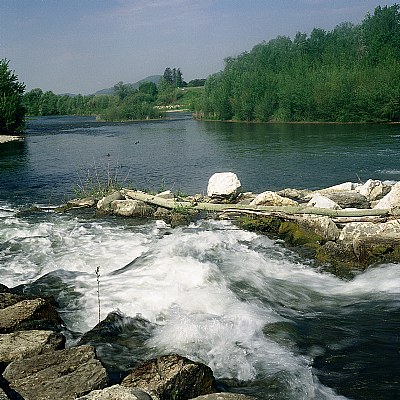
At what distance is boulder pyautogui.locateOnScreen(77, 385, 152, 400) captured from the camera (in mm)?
4566

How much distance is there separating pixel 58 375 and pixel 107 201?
1171 cm

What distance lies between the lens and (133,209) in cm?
1576

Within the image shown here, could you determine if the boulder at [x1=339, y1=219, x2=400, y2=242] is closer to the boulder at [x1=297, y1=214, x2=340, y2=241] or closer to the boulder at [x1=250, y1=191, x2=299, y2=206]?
the boulder at [x1=297, y1=214, x2=340, y2=241]

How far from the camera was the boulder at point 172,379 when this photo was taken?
5043 mm

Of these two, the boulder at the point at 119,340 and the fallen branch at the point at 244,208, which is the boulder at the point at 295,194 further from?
the boulder at the point at 119,340

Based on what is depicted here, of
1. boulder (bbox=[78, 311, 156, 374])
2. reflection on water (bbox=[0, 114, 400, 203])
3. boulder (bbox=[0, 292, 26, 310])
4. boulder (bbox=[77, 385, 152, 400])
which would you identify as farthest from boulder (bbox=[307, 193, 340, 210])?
boulder (bbox=[77, 385, 152, 400])

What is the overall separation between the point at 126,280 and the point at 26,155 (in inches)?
1190

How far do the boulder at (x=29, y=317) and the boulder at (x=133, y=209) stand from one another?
8.34 meters

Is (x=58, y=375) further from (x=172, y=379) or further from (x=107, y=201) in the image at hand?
(x=107, y=201)

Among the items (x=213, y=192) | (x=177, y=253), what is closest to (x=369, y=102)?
(x=213, y=192)

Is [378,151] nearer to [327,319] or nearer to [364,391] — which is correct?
[327,319]

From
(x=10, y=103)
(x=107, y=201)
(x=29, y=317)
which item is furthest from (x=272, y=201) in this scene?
(x=10, y=103)

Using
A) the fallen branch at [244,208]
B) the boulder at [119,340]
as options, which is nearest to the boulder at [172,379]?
the boulder at [119,340]

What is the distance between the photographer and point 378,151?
104 feet
